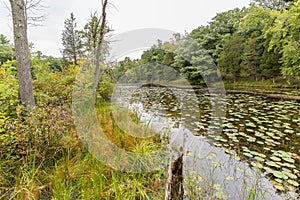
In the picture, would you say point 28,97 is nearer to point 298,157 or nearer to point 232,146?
point 232,146

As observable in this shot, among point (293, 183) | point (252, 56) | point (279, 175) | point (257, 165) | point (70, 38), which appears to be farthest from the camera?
point (70, 38)

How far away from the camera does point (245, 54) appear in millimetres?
13242

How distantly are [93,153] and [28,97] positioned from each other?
187 centimetres

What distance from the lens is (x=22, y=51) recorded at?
8.75 ft

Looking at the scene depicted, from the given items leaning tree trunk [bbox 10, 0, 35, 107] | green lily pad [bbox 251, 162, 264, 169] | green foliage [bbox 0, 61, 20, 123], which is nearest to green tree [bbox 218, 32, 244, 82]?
green lily pad [bbox 251, 162, 264, 169]

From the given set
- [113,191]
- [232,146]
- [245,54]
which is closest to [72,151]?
[113,191]

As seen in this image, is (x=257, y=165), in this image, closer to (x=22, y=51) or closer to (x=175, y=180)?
(x=175, y=180)

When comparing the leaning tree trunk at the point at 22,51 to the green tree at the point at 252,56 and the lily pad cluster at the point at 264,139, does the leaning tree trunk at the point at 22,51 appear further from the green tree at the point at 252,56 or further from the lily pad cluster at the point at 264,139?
the green tree at the point at 252,56

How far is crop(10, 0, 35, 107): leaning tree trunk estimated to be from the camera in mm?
2598

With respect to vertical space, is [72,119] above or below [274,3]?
below

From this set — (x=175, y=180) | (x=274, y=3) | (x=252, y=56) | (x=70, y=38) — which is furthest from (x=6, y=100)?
(x=274, y=3)

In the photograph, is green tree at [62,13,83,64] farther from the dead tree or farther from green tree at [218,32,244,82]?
the dead tree

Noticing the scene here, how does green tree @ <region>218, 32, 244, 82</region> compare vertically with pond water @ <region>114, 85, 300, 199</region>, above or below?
above

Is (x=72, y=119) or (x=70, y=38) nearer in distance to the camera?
(x=72, y=119)
